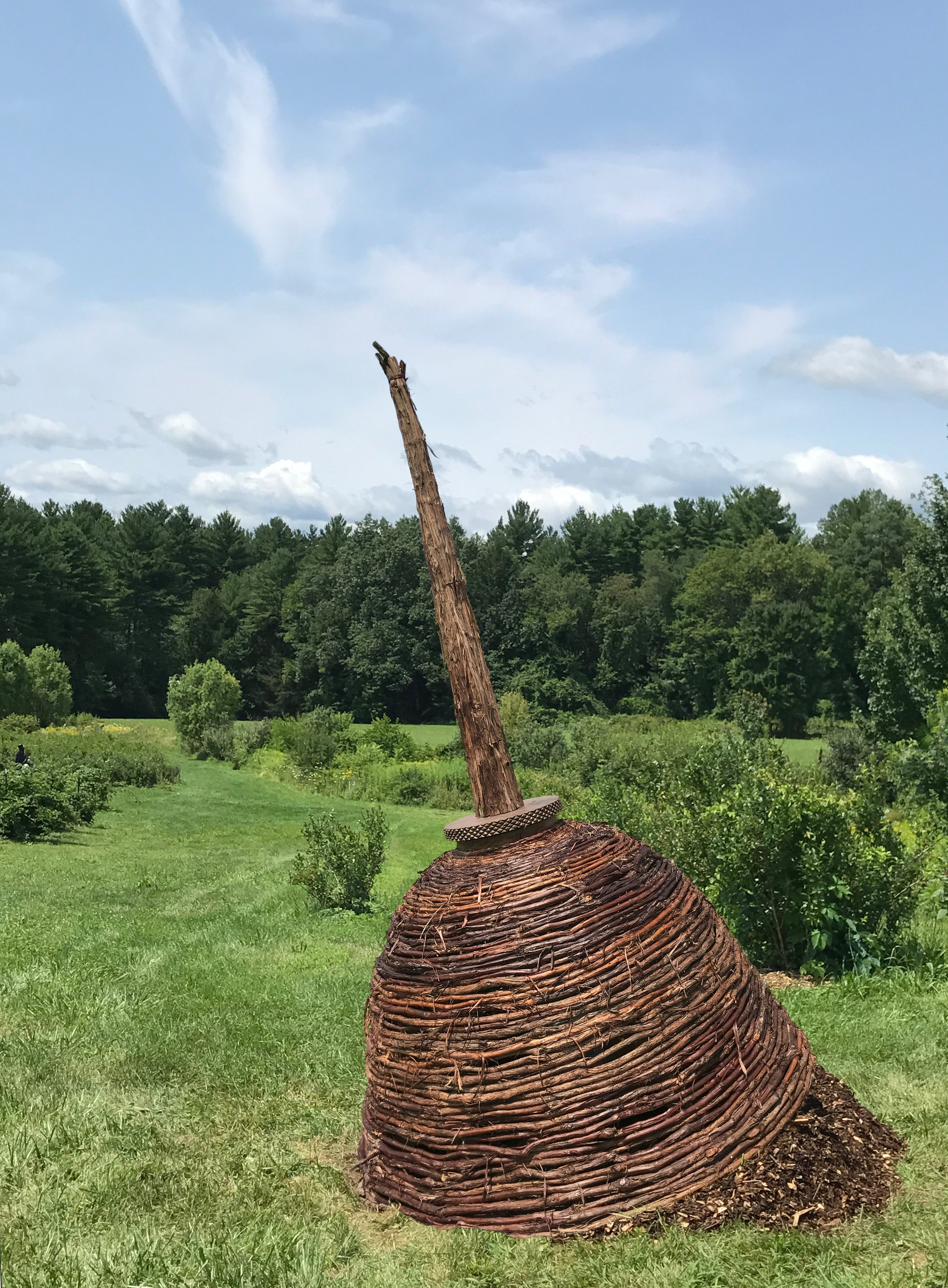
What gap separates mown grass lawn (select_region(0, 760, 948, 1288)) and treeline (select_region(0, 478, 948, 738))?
3715cm

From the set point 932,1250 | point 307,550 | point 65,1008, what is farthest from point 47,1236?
point 307,550

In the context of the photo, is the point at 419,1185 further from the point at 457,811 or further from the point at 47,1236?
the point at 457,811

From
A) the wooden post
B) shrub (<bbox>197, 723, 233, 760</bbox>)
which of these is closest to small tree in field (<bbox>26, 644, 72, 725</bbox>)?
shrub (<bbox>197, 723, 233, 760</bbox>)

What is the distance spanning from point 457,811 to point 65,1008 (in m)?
19.4

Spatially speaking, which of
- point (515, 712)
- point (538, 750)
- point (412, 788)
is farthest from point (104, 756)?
point (515, 712)

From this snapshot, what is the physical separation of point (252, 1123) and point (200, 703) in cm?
3805

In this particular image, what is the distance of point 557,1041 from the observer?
12.7 feet

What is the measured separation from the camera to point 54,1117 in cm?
534

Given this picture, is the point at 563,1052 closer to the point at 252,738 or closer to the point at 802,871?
the point at 802,871

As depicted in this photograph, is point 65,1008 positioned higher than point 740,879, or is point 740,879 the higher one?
point 740,879

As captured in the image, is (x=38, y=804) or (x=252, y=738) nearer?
(x=38, y=804)

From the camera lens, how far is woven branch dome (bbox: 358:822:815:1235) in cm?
387

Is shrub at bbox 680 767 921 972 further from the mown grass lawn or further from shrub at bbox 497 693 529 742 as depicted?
shrub at bbox 497 693 529 742

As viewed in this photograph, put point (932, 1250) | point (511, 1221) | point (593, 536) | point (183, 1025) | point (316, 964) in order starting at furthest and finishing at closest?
point (593, 536) < point (316, 964) < point (183, 1025) < point (511, 1221) < point (932, 1250)
